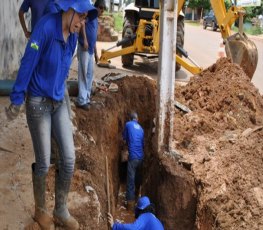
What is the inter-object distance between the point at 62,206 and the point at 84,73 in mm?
3098

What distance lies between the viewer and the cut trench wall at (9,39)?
27.2 ft

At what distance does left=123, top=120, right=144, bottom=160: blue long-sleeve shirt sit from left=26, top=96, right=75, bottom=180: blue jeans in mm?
4413

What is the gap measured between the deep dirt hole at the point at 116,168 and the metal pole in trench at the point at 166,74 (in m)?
0.40

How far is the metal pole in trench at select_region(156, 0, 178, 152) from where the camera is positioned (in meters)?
6.82

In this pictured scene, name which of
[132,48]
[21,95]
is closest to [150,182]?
[21,95]

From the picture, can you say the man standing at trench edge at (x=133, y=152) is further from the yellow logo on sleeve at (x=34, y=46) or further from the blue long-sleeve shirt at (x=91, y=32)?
the yellow logo on sleeve at (x=34, y=46)

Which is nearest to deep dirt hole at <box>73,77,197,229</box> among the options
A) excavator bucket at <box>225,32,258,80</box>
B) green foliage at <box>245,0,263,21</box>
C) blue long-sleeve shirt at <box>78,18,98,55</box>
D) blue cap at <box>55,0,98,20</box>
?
blue long-sleeve shirt at <box>78,18,98,55</box>

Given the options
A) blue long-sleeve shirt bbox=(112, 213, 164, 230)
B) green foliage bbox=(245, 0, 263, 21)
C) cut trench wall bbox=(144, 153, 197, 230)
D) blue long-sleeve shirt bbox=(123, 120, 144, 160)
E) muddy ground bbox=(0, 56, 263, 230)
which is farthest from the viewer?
green foliage bbox=(245, 0, 263, 21)

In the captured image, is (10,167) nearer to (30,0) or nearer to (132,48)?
(30,0)

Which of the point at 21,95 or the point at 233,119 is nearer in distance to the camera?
the point at 21,95

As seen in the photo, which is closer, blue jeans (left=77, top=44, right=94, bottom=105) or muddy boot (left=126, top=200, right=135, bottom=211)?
blue jeans (left=77, top=44, right=94, bottom=105)

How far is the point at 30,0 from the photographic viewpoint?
5.95 metres

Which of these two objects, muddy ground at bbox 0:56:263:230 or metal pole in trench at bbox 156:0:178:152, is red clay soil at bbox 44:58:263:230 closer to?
muddy ground at bbox 0:56:263:230

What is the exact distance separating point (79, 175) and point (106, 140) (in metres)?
2.46
